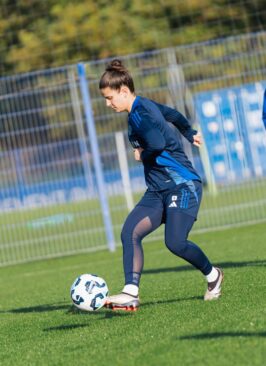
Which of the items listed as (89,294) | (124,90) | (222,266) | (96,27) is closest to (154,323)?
(89,294)

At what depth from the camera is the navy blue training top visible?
26.5 feet

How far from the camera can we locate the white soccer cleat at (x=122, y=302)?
8203 millimetres

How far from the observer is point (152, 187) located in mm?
8500

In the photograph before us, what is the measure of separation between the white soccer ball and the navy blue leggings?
0.23m

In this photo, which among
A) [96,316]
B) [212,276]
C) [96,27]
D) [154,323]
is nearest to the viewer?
[154,323]

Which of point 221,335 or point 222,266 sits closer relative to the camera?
point 221,335

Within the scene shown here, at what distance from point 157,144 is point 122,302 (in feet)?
3.98

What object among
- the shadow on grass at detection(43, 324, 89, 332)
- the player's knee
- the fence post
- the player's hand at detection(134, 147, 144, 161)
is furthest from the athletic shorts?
the fence post

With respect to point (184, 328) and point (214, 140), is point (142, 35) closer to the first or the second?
point (214, 140)

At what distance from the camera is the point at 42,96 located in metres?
16.3

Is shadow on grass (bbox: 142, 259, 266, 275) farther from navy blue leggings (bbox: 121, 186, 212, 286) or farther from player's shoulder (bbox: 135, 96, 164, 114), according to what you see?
player's shoulder (bbox: 135, 96, 164, 114)

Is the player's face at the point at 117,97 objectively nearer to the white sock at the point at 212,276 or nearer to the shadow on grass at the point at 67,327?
the white sock at the point at 212,276

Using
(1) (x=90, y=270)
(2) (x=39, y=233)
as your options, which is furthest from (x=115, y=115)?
(1) (x=90, y=270)

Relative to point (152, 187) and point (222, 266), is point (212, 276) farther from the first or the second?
point (222, 266)
